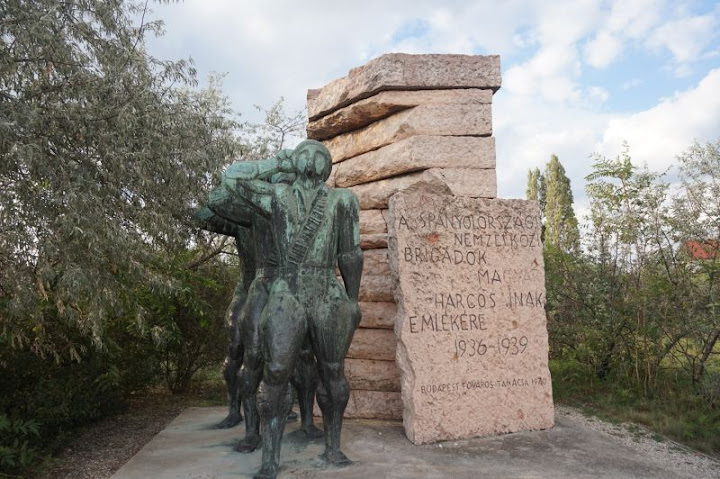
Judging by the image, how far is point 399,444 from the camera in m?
4.73

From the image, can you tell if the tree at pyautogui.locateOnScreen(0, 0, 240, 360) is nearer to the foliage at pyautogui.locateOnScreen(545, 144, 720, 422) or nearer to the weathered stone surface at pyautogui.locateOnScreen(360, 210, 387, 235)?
the weathered stone surface at pyautogui.locateOnScreen(360, 210, 387, 235)

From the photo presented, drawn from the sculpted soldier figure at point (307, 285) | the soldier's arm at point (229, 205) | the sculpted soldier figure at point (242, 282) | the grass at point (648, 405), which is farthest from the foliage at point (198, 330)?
the grass at point (648, 405)

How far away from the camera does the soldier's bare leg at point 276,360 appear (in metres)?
3.77

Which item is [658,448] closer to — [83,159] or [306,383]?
[306,383]

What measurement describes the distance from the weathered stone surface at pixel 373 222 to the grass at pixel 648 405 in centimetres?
326

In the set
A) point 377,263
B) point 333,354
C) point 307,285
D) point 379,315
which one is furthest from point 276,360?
point 377,263

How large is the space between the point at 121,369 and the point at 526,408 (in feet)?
15.0

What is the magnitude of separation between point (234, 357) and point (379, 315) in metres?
1.59

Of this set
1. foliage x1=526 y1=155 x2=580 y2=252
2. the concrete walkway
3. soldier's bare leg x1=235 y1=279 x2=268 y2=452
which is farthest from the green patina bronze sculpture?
foliage x1=526 y1=155 x2=580 y2=252

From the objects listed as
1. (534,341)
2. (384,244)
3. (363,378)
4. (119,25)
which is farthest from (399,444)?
(119,25)

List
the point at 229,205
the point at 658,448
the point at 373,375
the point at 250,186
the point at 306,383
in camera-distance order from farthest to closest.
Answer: the point at 373,375 < the point at 658,448 < the point at 306,383 < the point at 229,205 < the point at 250,186

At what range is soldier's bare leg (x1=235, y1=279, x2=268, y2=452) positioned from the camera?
4293 millimetres

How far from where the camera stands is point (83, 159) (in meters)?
4.09

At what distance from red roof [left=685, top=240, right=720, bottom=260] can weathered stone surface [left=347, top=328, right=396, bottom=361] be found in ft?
13.4
